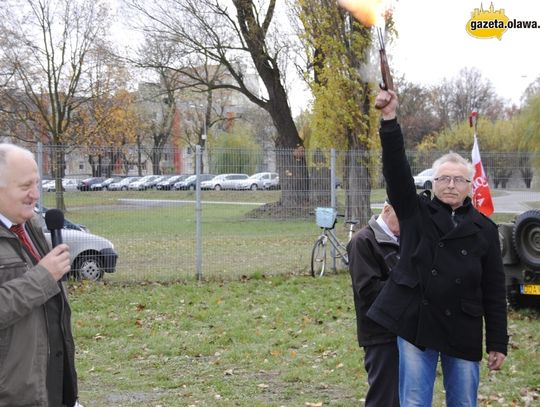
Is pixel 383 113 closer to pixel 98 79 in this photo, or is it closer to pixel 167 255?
pixel 167 255

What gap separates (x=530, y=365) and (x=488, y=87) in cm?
7135

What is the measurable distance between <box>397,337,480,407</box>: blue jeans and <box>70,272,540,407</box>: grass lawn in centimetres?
235

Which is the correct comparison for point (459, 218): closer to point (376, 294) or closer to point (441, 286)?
point (441, 286)

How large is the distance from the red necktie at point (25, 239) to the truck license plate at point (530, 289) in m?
7.44

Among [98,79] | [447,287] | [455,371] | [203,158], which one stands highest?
[98,79]

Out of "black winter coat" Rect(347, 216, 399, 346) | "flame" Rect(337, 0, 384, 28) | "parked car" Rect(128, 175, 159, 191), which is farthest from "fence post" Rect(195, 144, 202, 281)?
"flame" Rect(337, 0, 384, 28)

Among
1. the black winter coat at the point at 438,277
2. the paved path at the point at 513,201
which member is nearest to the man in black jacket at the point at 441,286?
the black winter coat at the point at 438,277

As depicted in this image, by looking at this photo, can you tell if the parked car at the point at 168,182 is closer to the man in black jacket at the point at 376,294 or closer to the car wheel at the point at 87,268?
the car wheel at the point at 87,268

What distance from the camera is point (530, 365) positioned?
6.87m

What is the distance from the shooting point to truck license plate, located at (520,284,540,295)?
29.3 ft

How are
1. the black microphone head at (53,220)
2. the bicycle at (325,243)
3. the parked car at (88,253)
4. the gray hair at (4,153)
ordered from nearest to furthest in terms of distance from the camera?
the gray hair at (4,153) < the black microphone head at (53,220) < the parked car at (88,253) < the bicycle at (325,243)

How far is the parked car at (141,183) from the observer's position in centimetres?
1192

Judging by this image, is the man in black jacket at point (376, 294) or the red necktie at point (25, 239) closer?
the red necktie at point (25, 239)

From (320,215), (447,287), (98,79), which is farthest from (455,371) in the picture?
(98,79)
